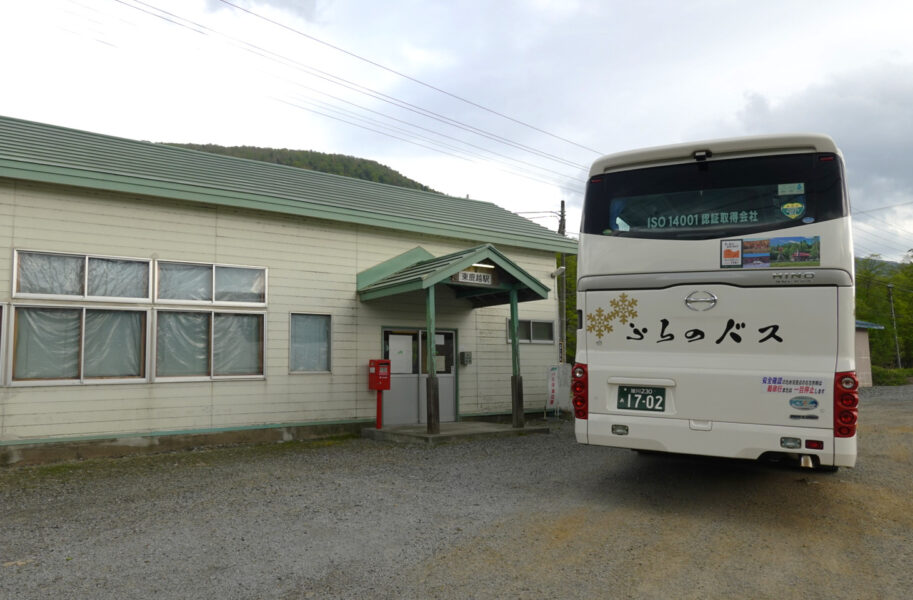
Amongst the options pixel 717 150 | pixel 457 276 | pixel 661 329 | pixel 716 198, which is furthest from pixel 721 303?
pixel 457 276

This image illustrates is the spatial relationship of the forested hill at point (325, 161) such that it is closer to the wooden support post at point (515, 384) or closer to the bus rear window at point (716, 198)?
the wooden support post at point (515, 384)

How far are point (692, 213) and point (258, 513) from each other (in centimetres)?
504

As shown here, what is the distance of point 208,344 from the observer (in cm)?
1048

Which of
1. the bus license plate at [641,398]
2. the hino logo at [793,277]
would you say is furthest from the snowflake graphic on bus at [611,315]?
the hino logo at [793,277]

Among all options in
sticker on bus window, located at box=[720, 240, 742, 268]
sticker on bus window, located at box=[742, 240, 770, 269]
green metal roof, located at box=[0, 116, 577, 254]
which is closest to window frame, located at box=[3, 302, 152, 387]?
green metal roof, located at box=[0, 116, 577, 254]

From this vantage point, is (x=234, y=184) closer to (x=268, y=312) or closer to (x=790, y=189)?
(x=268, y=312)

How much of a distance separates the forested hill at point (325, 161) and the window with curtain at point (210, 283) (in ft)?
148

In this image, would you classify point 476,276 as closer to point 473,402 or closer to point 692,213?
→ point 473,402

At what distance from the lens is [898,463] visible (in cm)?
886

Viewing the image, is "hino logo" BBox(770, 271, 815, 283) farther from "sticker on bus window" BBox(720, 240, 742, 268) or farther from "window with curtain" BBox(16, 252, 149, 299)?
"window with curtain" BBox(16, 252, 149, 299)

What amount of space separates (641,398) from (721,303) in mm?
1168

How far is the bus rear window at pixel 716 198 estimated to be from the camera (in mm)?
5699

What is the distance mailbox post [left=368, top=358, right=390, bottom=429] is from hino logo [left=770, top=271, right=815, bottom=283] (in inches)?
289

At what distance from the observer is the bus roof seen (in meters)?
5.78
